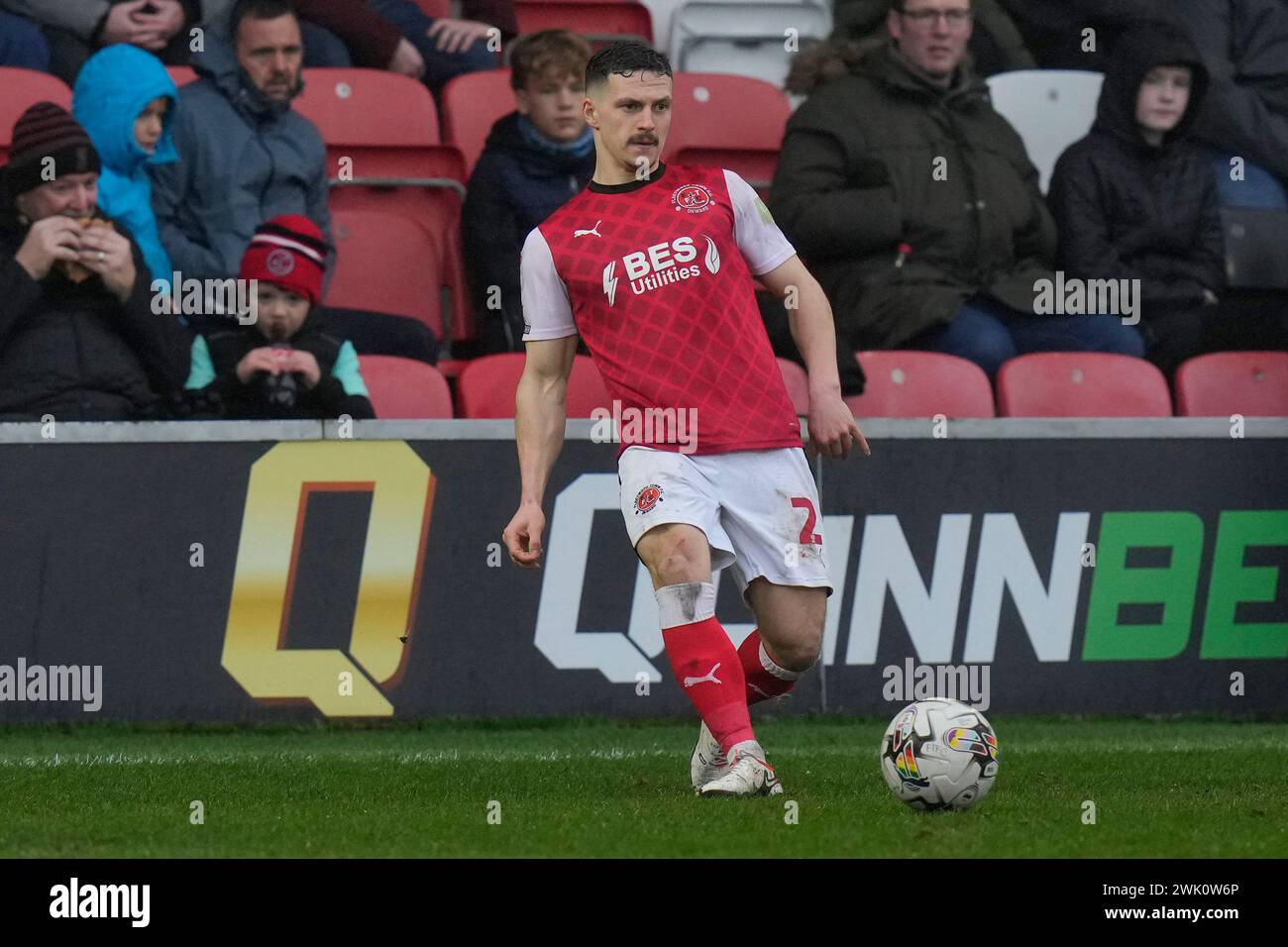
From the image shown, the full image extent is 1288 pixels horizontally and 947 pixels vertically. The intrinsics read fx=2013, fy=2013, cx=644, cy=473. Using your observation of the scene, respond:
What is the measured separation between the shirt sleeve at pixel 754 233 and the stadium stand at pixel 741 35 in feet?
21.3

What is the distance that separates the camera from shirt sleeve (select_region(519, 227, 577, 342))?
6023mm

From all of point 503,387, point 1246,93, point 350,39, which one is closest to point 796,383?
point 503,387

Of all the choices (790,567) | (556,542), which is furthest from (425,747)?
(790,567)

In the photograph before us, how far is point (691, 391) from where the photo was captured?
589 centimetres

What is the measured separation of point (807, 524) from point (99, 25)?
6.24 metres

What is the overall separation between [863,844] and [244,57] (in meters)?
6.48

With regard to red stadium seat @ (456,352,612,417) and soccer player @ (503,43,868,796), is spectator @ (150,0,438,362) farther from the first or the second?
soccer player @ (503,43,868,796)

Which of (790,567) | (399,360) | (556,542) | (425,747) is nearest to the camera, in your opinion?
(790,567)

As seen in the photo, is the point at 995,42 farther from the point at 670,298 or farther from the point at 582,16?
the point at 670,298

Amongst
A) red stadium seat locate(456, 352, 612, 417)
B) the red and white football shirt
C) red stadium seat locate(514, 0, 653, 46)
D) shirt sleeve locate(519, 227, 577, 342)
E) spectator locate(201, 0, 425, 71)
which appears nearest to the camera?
the red and white football shirt

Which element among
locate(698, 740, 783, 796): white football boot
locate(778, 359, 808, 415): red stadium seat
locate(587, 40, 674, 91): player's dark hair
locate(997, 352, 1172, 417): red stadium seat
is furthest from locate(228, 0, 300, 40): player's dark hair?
locate(698, 740, 783, 796): white football boot

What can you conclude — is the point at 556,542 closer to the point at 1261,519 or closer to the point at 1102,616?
the point at 1102,616

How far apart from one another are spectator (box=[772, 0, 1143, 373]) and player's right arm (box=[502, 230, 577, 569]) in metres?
4.01
